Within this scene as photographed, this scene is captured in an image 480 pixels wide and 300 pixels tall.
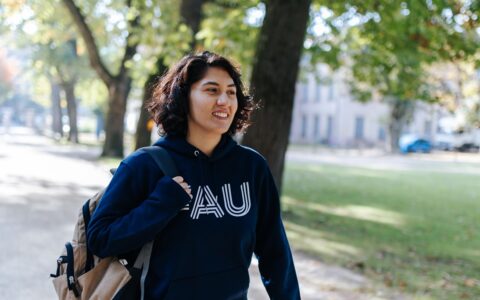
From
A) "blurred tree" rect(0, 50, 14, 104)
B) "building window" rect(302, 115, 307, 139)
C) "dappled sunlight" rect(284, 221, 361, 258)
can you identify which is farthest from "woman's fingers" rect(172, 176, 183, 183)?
"blurred tree" rect(0, 50, 14, 104)

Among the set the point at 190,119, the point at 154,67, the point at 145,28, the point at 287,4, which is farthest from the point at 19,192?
the point at 190,119

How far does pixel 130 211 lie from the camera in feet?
7.02

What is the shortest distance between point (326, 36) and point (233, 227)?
10594 mm

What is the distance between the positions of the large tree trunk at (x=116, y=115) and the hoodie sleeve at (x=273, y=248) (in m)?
19.9

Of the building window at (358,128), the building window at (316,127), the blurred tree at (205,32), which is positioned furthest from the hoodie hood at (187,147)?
the building window at (316,127)

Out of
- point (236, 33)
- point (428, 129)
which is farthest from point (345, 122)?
point (236, 33)

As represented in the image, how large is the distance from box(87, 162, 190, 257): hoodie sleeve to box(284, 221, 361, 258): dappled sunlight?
19.0 ft

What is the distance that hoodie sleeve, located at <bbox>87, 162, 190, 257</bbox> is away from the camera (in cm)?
207

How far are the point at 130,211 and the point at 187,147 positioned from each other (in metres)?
0.36

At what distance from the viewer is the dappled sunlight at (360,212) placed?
37.0 ft

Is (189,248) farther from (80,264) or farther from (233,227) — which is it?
(80,264)

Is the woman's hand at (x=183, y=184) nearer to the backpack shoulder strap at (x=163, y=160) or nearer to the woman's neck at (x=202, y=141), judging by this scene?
the backpack shoulder strap at (x=163, y=160)

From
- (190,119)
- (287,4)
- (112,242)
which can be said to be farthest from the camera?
(287,4)

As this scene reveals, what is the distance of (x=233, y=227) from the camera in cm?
226
